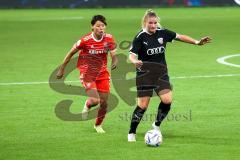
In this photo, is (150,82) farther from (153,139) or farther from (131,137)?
(153,139)

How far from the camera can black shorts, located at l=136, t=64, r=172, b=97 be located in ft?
44.6

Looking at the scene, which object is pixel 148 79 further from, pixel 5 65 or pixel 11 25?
pixel 11 25

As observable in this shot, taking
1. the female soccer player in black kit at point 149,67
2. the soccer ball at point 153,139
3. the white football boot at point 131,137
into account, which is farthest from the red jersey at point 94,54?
the soccer ball at point 153,139

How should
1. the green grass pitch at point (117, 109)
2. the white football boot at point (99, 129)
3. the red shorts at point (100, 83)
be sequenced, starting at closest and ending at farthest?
the green grass pitch at point (117, 109), the white football boot at point (99, 129), the red shorts at point (100, 83)

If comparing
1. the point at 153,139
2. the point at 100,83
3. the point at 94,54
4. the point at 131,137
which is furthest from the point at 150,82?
the point at 94,54

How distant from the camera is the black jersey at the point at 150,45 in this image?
13.4m

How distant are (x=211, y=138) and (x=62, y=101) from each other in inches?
216

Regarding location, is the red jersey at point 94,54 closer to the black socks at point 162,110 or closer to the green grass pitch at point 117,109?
the green grass pitch at point 117,109

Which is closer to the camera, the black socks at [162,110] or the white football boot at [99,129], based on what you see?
the black socks at [162,110]

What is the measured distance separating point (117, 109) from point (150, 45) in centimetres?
392

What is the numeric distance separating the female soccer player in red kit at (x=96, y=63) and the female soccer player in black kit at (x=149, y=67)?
1.17 meters

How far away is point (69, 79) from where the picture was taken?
70.7 ft

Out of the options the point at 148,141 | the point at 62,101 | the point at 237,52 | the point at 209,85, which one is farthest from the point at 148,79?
the point at 237,52

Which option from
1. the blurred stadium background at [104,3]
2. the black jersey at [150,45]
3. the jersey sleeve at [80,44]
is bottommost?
the blurred stadium background at [104,3]
